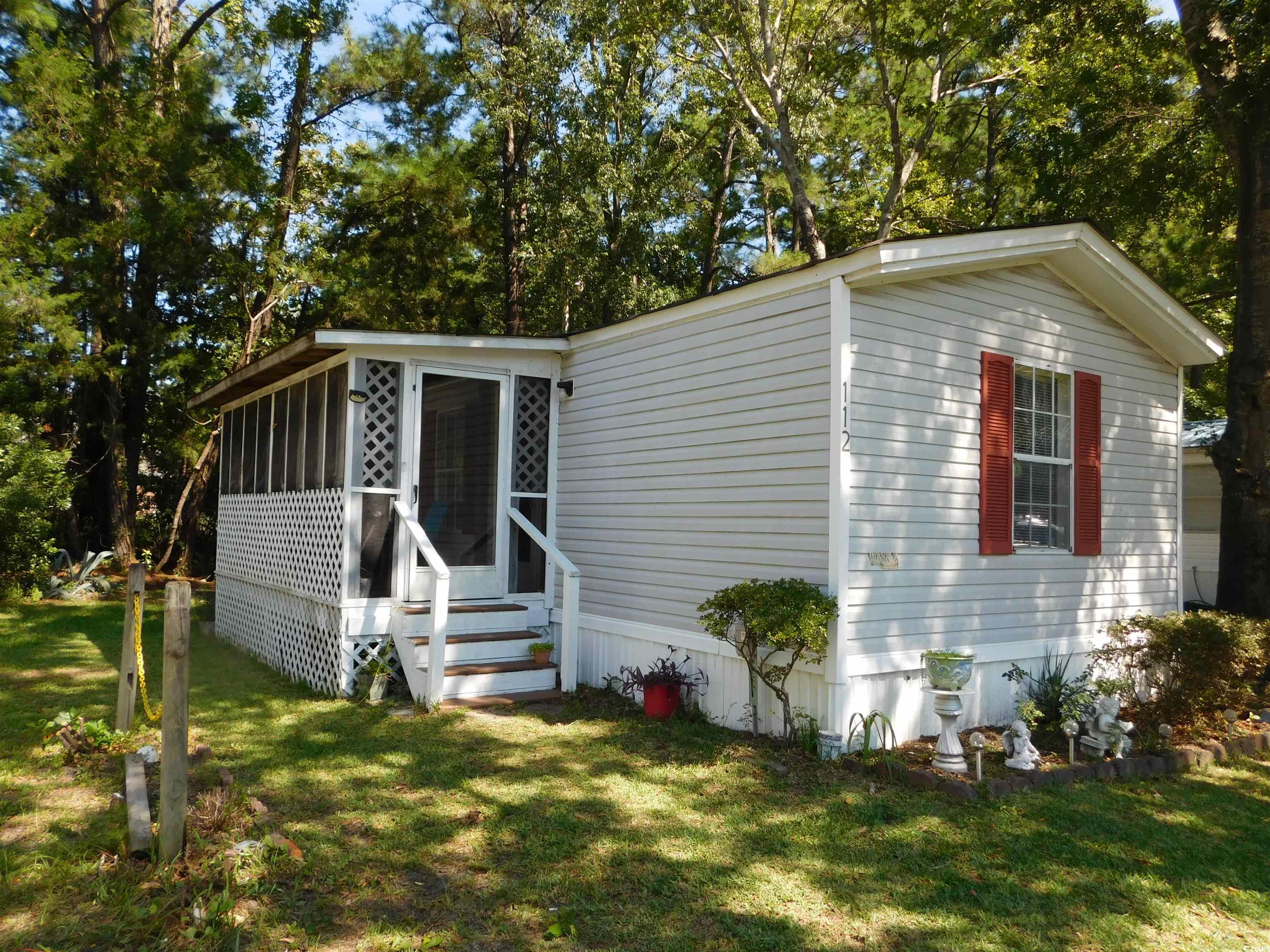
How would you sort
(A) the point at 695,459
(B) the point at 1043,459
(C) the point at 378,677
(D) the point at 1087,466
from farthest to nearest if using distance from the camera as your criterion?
(D) the point at 1087,466
(C) the point at 378,677
(B) the point at 1043,459
(A) the point at 695,459

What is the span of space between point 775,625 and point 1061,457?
3.31 meters

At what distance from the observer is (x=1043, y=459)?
22.6 feet

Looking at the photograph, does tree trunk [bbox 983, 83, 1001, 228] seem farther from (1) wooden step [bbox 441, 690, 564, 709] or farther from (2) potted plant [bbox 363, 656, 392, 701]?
(2) potted plant [bbox 363, 656, 392, 701]

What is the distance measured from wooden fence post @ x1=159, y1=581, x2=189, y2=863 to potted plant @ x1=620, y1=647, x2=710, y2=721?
3.52 m

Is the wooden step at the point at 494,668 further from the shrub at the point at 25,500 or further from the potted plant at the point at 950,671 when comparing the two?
the shrub at the point at 25,500

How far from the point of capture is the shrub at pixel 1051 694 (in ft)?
19.2

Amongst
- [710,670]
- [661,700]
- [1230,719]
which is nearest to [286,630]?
[661,700]

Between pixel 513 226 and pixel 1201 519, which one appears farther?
pixel 513 226

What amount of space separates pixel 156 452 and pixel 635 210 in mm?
11329

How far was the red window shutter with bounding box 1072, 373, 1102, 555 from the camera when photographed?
23.2 feet

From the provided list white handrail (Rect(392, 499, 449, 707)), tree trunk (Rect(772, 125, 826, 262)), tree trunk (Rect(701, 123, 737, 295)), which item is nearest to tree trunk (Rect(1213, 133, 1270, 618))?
tree trunk (Rect(772, 125, 826, 262))

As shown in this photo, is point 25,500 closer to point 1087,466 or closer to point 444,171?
point 444,171

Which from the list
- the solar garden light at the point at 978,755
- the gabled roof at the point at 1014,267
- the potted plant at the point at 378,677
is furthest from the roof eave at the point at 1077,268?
the potted plant at the point at 378,677

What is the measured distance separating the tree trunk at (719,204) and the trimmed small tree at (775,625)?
1419cm
